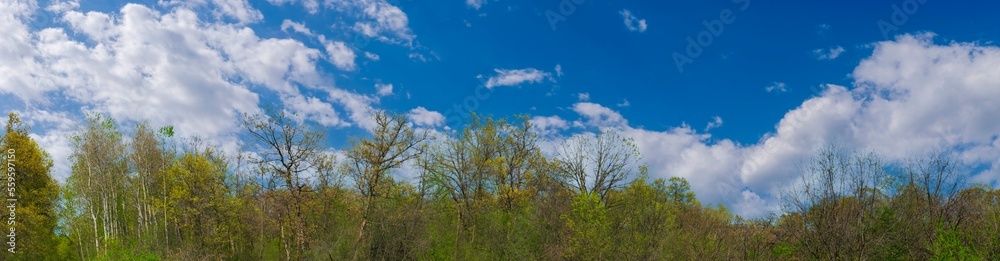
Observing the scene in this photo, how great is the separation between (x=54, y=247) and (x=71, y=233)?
68.7 inches

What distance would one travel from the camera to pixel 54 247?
46250mm

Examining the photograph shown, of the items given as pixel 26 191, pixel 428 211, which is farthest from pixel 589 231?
pixel 26 191

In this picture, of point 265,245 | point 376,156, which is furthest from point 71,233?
point 376,156

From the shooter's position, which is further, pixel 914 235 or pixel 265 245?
pixel 265 245

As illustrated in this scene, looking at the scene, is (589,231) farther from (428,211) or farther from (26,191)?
(26,191)

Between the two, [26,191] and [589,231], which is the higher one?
[26,191]

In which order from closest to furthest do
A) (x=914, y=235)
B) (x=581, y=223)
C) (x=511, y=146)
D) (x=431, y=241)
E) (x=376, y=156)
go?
(x=914, y=235) → (x=581, y=223) → (x=431, y=241) → (x=376, y=156) → (x=511, y=146)

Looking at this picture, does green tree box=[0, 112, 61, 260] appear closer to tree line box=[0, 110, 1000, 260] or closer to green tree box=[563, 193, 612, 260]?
tree line box=[0, 110, 1000, 260]

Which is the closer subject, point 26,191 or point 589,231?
point 589,231

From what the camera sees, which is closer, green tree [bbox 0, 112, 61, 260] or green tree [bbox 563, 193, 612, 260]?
green tree [bbox 563, 193, 612, 260]

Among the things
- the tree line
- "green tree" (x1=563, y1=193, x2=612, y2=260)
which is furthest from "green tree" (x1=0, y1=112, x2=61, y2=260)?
"green tree" (x1=563, y1=193, x2=612, y2=260)

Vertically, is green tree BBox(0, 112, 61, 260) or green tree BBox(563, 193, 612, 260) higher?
green tree BBox(0, 112, 61, 260)

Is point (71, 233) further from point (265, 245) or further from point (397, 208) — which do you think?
point (397, 208)

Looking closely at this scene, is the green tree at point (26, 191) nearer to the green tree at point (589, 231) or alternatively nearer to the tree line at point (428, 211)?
the tree line at point (428, 211)
